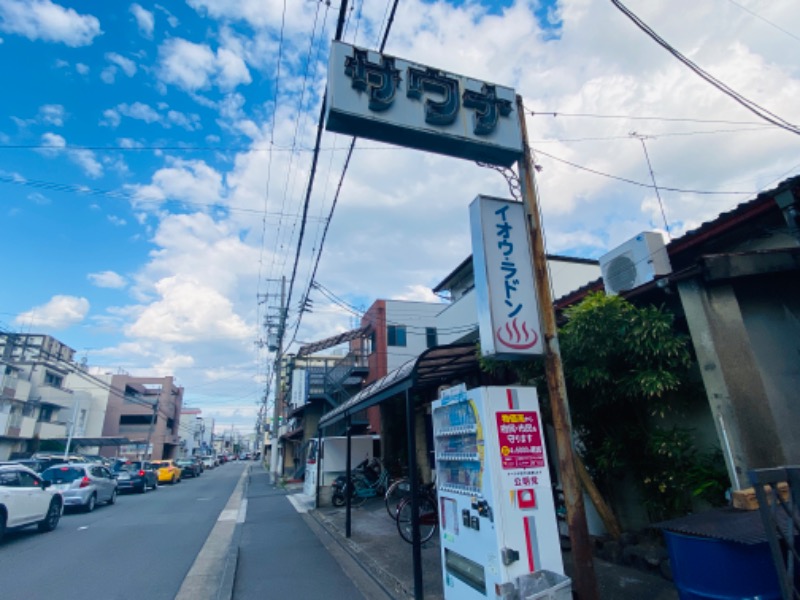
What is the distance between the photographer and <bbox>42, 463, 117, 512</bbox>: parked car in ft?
43.8

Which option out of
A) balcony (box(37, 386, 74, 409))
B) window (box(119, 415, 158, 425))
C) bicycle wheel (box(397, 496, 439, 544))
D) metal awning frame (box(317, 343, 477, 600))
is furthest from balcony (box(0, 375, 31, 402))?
metal awning frame (box(317, 343, 477, 600))

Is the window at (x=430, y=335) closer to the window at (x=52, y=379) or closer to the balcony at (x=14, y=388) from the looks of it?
the balcony at (x=14, y=388)

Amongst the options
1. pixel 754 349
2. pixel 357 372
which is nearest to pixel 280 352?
pixel 357 372

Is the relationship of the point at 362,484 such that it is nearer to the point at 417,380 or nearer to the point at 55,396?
the point at 417,380

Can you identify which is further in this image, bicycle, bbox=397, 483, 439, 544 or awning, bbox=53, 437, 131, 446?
awning, bbox=53, 437, 131, 446

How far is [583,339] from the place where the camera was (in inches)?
203

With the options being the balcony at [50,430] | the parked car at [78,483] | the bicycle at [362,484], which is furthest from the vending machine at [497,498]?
the balcony at [50,430]

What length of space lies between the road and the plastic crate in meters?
4.85

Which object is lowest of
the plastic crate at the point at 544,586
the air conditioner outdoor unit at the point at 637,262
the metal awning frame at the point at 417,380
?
the plastic crate at the point at 544,586

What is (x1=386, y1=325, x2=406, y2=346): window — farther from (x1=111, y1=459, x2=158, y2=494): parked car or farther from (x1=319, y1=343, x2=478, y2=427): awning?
(x1=319, y1=343, x2=478, y2=427): awning

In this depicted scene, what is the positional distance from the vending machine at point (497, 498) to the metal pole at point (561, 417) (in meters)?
0.22

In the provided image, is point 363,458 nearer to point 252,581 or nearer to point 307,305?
point 307,305

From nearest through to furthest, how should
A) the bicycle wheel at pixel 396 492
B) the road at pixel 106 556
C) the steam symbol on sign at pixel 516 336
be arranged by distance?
the steam symbol on sign at pixel 516 336
the road at pixel 106 556
the bicycle wheel at pixel 396 492

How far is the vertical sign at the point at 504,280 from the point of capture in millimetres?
4355
